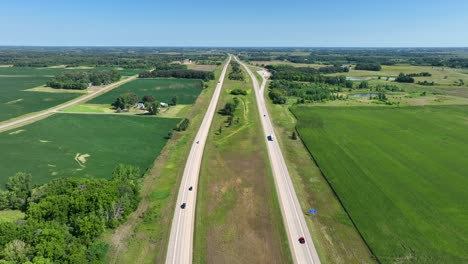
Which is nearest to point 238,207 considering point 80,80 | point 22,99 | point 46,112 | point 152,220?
point 152,220

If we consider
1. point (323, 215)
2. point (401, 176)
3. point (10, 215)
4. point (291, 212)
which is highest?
point (401, 176)

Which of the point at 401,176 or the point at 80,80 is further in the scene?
the point at 80,80

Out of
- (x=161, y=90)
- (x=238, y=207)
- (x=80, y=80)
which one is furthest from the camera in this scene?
(x=80, y=80)

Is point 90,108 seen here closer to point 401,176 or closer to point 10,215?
point 10,215

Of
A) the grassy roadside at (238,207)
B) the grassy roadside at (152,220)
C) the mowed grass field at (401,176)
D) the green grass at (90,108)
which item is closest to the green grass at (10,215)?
the grassy roadside at (152,220)

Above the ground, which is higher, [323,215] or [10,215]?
[10,215]

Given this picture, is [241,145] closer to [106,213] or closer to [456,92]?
[106,213]

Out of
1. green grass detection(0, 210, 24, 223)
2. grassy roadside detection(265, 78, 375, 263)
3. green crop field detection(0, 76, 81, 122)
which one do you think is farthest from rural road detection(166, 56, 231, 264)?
green crop field detection(0, 76, 81, 122)
